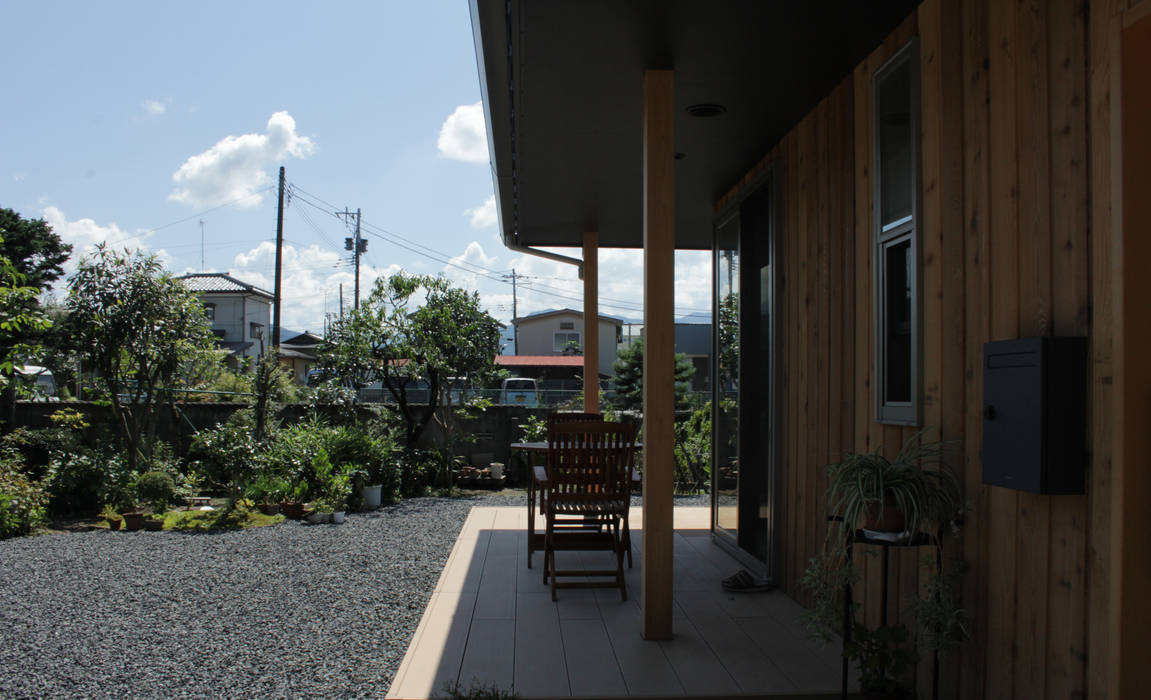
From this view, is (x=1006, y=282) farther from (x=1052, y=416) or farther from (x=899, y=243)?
(x=899, y=243)

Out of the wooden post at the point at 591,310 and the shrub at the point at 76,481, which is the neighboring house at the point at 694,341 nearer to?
the wooden post at the point at 591,310

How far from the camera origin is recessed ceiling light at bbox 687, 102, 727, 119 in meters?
3.74

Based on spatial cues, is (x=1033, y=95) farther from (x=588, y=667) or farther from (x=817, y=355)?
(x=588, y=667)

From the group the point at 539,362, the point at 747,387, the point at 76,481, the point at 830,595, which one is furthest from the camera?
the point at 539,362

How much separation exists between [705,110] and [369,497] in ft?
18.9

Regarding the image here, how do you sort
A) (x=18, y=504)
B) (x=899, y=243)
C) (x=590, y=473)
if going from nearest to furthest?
(x=899, y=243), (x=590, y=473), (x=18, y=504)

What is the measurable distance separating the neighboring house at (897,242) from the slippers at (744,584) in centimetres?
9

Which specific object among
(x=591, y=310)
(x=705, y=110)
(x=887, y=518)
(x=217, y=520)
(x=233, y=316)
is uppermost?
(x=233, y=316)

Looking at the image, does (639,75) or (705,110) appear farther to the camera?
(705,110)

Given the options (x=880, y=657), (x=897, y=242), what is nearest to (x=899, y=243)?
(x=897, y=242)

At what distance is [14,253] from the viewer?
1872 centimetres

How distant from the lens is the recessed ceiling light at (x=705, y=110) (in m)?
3.74

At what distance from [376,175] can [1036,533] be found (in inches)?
570

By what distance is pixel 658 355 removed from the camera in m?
3.30
